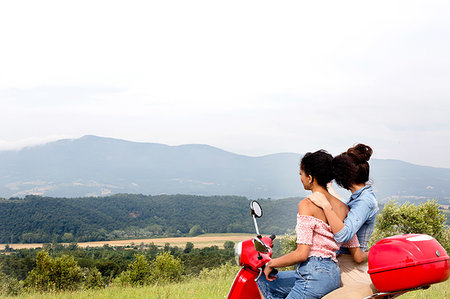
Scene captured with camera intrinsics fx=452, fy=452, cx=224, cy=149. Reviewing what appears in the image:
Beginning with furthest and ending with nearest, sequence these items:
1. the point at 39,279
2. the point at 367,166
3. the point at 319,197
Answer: the point at 39,279 < the point at 367,166 < the point at 319,197

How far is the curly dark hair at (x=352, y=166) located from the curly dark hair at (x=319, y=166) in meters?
0.07

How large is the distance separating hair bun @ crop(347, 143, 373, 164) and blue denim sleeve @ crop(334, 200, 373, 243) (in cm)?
41

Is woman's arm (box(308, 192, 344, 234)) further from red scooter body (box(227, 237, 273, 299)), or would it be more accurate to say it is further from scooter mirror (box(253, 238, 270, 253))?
Result: red scooter body (box(227, 237, 273, 299))

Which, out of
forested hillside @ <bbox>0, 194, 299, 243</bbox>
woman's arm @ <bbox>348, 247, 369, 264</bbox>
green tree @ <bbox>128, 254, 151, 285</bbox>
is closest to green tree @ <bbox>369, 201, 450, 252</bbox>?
green tree @ <bbox>128, 254, 151, 285</bbox>

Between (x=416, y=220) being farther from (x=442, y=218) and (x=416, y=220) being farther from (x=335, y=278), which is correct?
(x=335, y=278)

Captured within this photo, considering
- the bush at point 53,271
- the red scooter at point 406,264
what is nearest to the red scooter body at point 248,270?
the red scooter at point 406,264

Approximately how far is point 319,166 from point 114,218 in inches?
5165

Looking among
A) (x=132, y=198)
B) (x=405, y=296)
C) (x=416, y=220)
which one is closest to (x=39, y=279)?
(x=416, y=220)

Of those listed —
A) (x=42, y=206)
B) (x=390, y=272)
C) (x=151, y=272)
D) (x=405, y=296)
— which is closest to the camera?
(x=390, y=272)

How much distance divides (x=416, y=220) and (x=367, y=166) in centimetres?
2374

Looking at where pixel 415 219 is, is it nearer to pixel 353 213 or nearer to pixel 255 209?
pixel 353 213

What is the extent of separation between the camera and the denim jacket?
316cm

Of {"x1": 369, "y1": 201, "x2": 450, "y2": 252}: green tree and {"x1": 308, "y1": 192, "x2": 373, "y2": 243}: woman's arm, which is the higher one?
{"x1": 308, "y1": 192, "x2": 373, "y2": 243}: woman's arm

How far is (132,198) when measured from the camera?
145 metres
